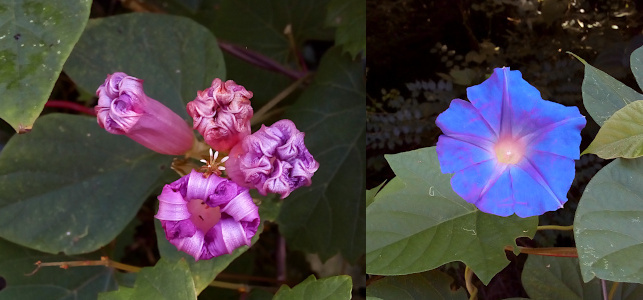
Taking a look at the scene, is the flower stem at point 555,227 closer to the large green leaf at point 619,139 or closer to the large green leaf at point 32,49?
the large green leaf at point 619,139

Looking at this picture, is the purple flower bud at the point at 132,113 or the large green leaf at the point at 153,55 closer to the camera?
the purple flower bud at the point at 132,113

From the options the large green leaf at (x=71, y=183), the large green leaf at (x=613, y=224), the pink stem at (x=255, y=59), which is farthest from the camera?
the pink stem at (x=255, y=59)

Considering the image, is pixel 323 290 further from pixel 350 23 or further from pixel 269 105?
pixel 350 23

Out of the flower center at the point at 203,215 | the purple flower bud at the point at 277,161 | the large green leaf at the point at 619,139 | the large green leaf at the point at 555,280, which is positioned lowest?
the flower center at the point at 203,215

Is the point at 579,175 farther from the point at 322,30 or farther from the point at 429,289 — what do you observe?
the point at 322,30

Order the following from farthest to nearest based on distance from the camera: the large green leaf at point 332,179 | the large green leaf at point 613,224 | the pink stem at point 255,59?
the pink stem at point 255,59 → the large green leaf at point 332,179 → the large green leaf at point 613,224

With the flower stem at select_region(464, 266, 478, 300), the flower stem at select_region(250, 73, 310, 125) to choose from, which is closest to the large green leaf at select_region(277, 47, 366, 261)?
the flower stem at select_region(250, 73, 310, 125)

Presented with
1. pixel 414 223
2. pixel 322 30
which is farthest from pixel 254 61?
pixel 414 223

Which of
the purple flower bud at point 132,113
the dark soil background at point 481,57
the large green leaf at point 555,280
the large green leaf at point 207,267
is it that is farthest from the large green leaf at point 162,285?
the large green leaf at point 555,280
